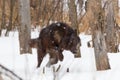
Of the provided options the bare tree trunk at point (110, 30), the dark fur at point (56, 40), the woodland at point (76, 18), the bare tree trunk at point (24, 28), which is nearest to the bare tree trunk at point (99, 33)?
the woodland at point (76, 18)

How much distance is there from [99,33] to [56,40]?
1.03 metres

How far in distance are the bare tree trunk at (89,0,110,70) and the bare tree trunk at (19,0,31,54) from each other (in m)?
3.24

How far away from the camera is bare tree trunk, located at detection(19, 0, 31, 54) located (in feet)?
34.4

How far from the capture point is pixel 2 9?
19000 mm

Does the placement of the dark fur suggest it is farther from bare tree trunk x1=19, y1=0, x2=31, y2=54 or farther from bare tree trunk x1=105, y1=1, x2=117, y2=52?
bare tree trunk x1=105, y1=1, x2=117, y2=52

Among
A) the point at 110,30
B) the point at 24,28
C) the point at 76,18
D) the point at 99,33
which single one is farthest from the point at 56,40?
the point at 110,30

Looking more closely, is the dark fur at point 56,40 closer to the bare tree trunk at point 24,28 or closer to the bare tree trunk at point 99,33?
the bare tree trunk at point 99,33

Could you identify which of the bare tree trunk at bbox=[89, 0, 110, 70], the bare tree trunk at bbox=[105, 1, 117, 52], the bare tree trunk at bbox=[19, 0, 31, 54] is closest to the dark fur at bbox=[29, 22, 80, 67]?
the bare tree trunk at bbox=[89, 0, 110, 70]

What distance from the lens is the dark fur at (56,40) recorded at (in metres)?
6.55

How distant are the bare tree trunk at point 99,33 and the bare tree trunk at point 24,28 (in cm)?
324

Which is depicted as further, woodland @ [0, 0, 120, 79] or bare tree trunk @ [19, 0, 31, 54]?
bare tree trunk @ [19, 0, 31, 54]

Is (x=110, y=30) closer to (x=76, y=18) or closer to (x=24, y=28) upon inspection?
(x=76, y=18)

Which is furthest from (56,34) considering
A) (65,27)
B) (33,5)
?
(33,5)

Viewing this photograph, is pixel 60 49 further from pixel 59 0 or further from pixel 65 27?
pixel 59 0
